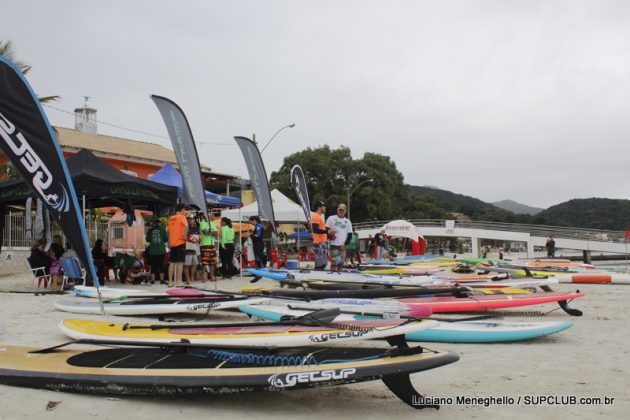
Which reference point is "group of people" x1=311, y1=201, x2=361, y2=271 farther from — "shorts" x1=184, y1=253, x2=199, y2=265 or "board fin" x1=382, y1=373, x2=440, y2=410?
"board fin" x1=382, y1=373, x2=440, y2=410

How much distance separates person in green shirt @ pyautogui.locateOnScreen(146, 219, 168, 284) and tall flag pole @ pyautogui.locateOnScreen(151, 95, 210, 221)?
7.18ft

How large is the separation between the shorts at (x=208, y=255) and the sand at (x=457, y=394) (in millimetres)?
7022

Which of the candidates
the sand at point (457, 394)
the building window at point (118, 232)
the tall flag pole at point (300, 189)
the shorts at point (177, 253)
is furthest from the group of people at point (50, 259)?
the building window at point (118, 232)

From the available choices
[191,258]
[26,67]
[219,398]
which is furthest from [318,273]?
[26,67]

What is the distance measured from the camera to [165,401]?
3316mm

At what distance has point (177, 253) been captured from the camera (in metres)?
10.6

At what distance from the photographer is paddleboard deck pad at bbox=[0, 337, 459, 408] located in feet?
9.83

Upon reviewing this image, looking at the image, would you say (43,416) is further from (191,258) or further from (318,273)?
(191,258)

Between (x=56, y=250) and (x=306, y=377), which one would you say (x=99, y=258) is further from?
(x=306, y=377)

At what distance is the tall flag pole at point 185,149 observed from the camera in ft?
32.3

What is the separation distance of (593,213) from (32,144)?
10480cm

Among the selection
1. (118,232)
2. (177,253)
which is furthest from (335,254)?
(118,232)

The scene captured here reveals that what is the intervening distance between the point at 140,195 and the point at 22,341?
642 cm

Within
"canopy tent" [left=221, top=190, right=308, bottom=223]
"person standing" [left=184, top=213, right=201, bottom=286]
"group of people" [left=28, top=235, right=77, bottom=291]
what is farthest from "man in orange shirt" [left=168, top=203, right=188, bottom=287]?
"canopy tent" [left=221, top=190, right=308, bottom=223]
